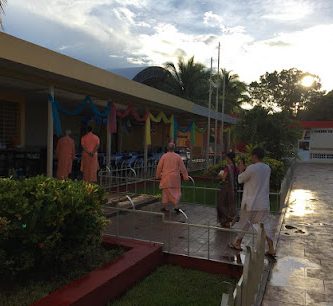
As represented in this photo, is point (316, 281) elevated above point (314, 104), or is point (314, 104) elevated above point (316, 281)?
point (314, 104)

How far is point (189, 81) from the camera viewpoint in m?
31.4

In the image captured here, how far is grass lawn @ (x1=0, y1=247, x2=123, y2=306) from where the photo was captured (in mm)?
3682

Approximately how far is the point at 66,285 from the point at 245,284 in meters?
1.79

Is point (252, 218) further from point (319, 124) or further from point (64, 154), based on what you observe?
point (319, 124)

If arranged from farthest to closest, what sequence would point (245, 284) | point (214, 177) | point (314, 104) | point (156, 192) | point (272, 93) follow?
point (272, 93)
point (314, 104)
point (214, 177)
point (156, 192)
point (245, 284)

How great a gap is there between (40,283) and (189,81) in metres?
28.4

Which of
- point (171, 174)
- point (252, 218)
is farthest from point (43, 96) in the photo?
point (252, 218)

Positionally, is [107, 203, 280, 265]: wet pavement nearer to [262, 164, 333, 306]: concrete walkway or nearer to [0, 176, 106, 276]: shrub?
[262, 164, 333, 306]: concrete walkway

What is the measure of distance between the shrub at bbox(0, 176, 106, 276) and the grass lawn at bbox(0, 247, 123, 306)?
101 mm

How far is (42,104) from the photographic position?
15.2 meters

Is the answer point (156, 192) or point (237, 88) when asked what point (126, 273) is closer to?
point (156, 192)

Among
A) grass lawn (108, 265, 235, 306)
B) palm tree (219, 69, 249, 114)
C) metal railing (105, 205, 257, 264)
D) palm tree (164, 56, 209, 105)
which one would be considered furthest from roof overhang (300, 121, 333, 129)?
grass lawn (108, 265, 235, 306)

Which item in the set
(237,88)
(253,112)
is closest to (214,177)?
(253,112)

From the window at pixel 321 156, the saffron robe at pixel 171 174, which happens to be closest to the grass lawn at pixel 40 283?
the saffron robe at pixel 171 174
